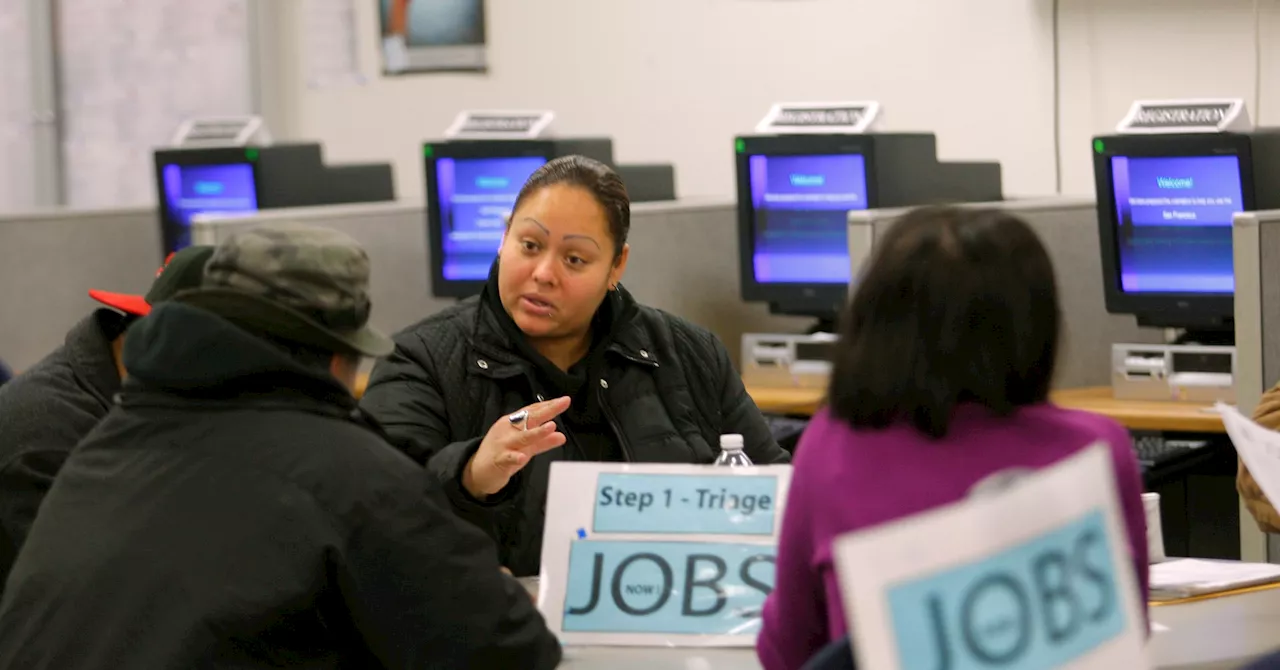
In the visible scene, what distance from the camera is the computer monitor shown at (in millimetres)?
5238

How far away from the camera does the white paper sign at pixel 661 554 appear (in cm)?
200

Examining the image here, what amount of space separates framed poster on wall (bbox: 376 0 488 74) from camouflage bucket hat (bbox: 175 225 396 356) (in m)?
4.69

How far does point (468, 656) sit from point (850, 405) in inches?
17.6

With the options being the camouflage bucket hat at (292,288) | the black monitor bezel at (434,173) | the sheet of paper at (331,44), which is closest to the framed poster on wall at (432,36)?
the sheet of paper at (331,44)

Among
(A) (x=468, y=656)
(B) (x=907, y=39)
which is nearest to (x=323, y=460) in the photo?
(A) (x=468, y=656)

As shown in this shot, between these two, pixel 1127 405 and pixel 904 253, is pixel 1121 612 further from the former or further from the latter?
pixel 1127 405

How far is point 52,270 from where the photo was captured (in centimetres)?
547

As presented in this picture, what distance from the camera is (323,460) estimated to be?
5.37 ft

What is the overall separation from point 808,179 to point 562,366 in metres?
2.03

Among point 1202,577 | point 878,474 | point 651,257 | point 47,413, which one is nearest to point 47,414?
point 47,413

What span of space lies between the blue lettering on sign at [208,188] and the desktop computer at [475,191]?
0.78 metres

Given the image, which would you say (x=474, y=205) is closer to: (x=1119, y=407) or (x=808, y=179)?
(x=808, y=179)

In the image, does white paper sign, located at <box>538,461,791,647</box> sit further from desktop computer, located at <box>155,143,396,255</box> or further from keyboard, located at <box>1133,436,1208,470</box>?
desktop computer, located at <box>155,143,396,255</box>

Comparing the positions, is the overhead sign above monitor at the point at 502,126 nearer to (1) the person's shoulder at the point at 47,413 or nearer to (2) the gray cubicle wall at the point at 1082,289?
(2) the gray cubicle wall at the point at 1082,289
